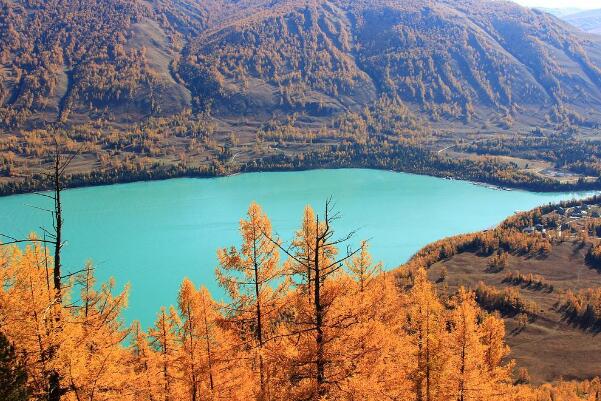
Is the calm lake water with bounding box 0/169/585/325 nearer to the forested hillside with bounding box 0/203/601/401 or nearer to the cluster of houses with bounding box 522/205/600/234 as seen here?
the cluster of houses with bounding box 522/205/600/234

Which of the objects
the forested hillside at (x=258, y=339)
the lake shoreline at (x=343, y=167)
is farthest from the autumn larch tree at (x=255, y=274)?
the lake shoreline at (x=343, y=167)

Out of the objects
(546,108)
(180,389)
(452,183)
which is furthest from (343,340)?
(546,108)

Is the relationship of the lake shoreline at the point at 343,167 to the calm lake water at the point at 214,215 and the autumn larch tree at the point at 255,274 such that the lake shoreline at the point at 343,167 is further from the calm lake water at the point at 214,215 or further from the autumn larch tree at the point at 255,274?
→ the autumn larch tree at the point at 255,274

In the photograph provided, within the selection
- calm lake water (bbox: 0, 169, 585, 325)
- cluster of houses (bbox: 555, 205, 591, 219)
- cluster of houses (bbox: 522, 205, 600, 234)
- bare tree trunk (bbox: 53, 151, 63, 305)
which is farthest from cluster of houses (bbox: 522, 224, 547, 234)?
bare tree trunk (bbox: 53, 151, 63, 305)

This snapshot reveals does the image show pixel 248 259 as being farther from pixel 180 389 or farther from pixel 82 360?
pixel 180 389

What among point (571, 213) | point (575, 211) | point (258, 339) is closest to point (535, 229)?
point (571, 213)

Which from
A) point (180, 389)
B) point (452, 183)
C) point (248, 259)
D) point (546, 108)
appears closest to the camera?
point (248, 259)
